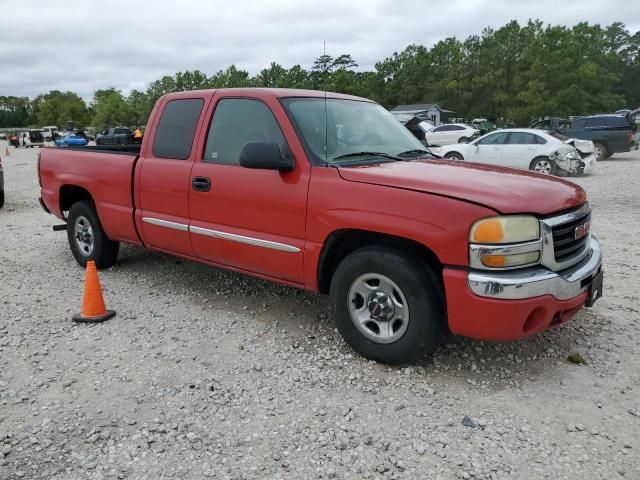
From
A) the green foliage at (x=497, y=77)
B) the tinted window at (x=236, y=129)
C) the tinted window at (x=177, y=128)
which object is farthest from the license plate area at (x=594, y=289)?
the green foliage at (x=497, y=77)

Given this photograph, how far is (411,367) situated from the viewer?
358 cm

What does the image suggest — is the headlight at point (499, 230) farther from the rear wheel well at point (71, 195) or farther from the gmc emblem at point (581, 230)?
the rear wheel well at point (71, 195)

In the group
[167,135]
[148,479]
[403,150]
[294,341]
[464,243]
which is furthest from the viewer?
[167,135]

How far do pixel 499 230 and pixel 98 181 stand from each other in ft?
13.6

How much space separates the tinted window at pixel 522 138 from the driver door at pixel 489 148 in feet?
0.56

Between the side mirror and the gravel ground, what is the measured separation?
1375 millimetres

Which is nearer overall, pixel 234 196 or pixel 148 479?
pixel 148 479

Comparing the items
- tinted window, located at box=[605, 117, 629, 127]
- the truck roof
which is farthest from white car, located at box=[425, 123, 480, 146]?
the truck roof

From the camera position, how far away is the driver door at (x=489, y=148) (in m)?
15.2

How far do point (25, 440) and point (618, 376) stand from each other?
367 centimetres

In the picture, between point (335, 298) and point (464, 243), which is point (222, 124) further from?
point (464, 243)

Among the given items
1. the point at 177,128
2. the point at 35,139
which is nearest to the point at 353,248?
the point at 177,128

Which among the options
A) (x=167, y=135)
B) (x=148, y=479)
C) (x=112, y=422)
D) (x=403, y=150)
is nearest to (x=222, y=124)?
(x=167, y=135)

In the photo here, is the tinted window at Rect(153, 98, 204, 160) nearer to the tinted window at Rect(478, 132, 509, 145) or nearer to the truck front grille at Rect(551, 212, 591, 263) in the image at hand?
the truck front grille at Rect(551, 212, 591, 263)
